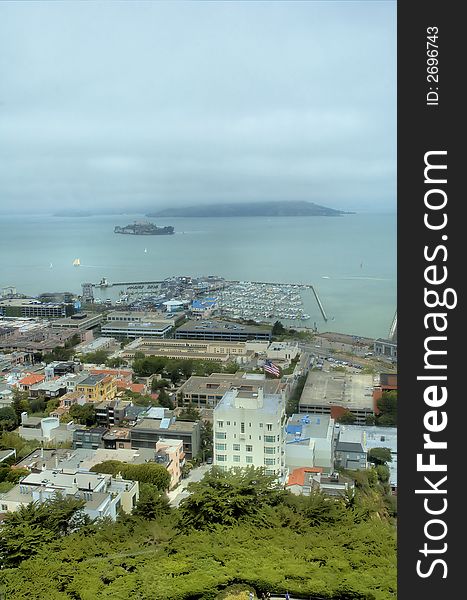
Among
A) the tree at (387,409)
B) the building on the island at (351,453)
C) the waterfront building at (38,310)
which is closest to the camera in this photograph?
the building on the island at (351,453)

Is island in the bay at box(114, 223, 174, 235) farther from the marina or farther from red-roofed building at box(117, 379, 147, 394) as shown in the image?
red-roofed building at box(117, 379, 147, 394)

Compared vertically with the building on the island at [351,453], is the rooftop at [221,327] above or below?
above

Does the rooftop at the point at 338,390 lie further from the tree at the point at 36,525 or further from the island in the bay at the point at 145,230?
the island in the bay at the point at 145,230

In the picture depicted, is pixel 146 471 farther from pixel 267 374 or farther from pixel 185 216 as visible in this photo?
pixel 185 216

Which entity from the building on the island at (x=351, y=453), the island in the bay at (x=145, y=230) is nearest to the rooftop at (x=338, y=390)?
the building on the island at (x=351, y=453)

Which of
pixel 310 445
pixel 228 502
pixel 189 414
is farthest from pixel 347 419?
pixel 228 502

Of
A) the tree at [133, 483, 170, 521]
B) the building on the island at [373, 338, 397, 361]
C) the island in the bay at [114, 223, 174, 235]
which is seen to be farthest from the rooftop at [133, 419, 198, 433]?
the island in the bay at [114, 223, 174, 235]
